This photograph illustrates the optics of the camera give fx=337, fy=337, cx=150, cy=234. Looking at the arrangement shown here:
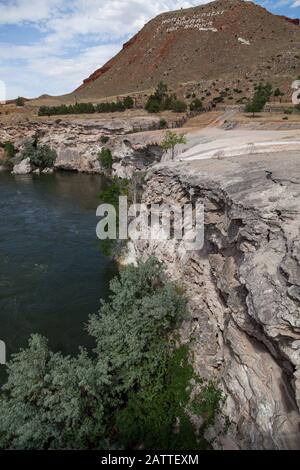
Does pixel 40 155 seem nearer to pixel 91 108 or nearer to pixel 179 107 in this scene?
pixel 91 108

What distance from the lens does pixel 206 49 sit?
293ft

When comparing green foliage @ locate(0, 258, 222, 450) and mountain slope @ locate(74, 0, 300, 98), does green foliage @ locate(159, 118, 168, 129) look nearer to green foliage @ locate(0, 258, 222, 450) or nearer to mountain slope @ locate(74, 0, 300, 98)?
green foliage @ locate(0, 258, 222, 450)

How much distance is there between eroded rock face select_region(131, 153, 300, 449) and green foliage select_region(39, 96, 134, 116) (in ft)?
157

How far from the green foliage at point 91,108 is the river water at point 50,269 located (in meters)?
24.9

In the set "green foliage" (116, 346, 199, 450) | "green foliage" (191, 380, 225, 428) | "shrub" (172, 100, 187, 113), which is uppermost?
"shrub" (172, 100, 187, 113)

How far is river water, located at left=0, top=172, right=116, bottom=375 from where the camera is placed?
18203 mm

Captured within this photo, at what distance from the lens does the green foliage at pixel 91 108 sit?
60525mm

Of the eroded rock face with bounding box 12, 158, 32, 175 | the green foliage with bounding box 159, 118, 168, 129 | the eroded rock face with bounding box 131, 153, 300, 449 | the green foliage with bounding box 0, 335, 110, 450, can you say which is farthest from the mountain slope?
the green foliage with bounding box 0, 335, 110, 450

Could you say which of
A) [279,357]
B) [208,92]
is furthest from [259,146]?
[208,92]

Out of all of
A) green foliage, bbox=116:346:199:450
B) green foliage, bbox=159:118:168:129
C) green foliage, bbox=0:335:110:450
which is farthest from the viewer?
green foliage, bbox=159:118:168:129

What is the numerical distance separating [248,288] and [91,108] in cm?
6098

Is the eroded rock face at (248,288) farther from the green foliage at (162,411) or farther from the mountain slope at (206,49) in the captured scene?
the mountain slope at (206,49)

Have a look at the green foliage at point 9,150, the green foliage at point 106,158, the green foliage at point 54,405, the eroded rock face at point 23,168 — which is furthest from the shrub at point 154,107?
the green foliage at point 54,405

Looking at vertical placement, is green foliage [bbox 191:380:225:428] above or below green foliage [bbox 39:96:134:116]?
below
